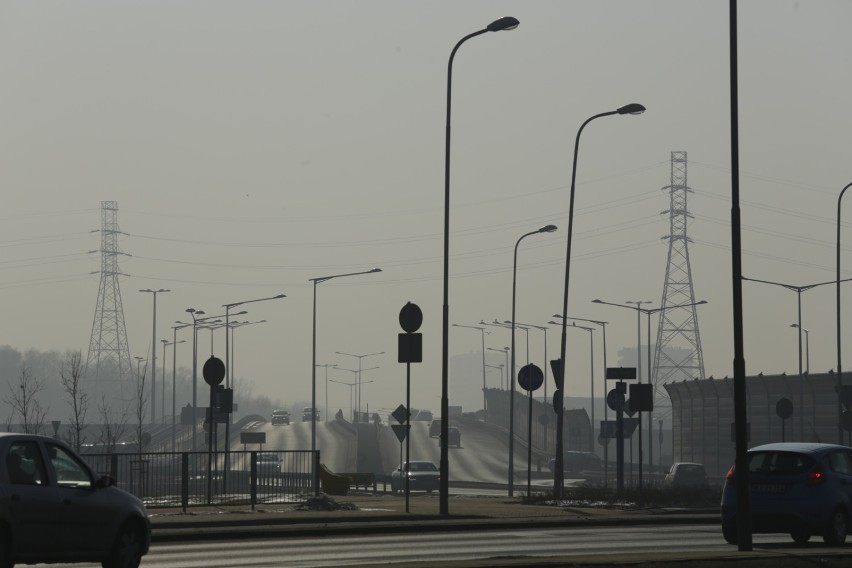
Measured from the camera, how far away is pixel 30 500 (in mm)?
15461

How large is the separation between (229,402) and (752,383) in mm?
40294

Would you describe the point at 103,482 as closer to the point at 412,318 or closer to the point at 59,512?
the point at 59,512

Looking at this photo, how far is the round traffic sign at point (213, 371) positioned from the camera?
32375 mm

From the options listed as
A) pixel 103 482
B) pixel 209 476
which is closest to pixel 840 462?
pixel 103 482

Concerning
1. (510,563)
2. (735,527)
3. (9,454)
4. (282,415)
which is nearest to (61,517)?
(9,454)

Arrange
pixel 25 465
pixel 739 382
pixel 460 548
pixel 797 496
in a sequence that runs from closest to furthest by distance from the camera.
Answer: pixel 25 465
pixel 739 382
pixel 460 548
pixel 797 496

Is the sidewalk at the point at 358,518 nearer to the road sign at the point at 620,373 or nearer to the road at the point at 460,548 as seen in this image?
the road at the point at 460,548

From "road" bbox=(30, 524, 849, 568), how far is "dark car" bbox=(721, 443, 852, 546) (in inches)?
13.0

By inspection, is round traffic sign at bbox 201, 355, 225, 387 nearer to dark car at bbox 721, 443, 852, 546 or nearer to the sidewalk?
the sidewalk

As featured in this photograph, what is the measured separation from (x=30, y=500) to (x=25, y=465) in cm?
39

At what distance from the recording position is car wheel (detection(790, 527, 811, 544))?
2244 cm

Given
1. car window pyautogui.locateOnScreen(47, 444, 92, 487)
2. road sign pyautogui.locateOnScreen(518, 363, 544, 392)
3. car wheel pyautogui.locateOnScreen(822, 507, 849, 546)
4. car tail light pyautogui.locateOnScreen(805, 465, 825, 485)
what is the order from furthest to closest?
road sign pyautogui.locateOnScreen(518, 363, 544, 392) < car tail light pyautogui.locateOnScreen(805, 465, 825, 485) < car wheel pyautogui.locateOnScreen(822, 507, 849, 546) < car window pyautogui.locateOnScreen(47, 444, 92, 487)

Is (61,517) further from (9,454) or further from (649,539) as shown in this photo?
(649,539)

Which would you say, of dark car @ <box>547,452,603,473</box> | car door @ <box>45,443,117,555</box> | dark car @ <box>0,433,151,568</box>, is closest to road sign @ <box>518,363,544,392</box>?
dark car @ <box>0,433,151,568</box>
